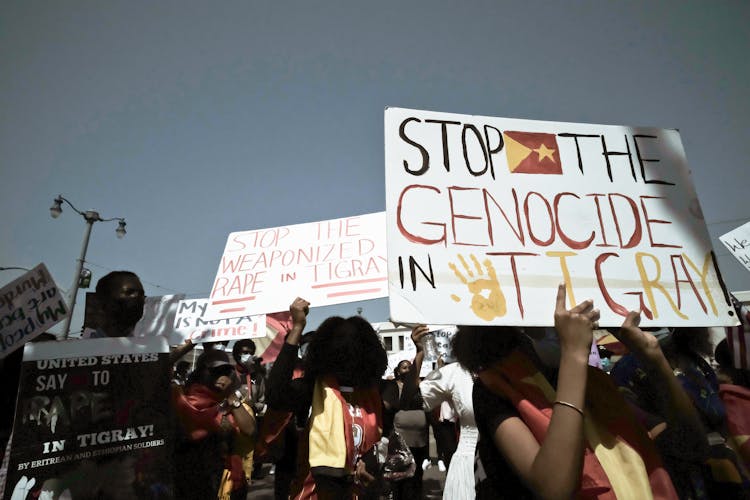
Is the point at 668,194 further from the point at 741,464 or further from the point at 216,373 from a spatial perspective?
the point at 216,373

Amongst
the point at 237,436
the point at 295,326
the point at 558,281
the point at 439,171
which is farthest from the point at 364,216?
the point at 558,281

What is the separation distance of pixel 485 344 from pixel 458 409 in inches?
98.4

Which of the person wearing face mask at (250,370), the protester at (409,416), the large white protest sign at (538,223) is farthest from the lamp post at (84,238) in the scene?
the large white protest sign at (538,223)

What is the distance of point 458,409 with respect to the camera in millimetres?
3746

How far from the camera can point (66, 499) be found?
182 cm

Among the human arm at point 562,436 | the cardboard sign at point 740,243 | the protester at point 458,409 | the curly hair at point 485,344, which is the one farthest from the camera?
the cardboard sign at point 740,243

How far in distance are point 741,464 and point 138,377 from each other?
2.91 metres

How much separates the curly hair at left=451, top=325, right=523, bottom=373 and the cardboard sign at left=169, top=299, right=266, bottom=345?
316cm

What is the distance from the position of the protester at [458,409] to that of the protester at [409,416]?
135mm

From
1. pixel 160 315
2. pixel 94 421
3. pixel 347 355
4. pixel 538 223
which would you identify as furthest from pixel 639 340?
pixel 160 315

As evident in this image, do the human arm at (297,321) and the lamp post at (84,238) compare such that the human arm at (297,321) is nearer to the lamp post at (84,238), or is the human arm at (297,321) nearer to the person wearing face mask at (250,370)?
the person wearing face mask at (250,370)

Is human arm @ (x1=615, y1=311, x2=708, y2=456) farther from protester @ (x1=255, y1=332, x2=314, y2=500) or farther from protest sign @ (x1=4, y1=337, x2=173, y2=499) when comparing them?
protest sign @ (x1=4, y1=337, x2=173, y2=499)

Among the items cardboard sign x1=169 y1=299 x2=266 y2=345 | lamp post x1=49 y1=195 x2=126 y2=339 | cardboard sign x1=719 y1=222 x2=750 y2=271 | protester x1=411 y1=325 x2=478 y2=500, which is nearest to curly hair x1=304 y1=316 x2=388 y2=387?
protester x1=411 y1=325 x2=478 y2=500

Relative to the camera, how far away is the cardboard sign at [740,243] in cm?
400
